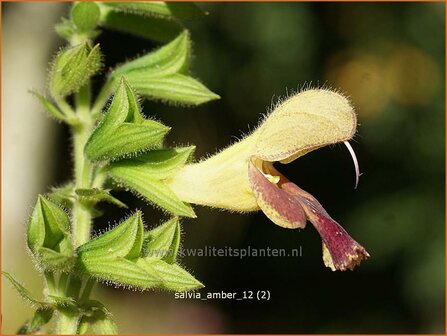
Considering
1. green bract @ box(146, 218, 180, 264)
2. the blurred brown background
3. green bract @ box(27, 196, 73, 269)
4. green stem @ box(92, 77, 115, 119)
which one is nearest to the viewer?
green bract @ box(27, 196, 73, 269)

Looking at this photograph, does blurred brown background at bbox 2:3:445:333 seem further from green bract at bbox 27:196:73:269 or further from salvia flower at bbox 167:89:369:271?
green bract at bbox 27:196:73:269

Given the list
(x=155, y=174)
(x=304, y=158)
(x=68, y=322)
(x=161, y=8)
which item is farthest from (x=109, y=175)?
(x=304, y=158)

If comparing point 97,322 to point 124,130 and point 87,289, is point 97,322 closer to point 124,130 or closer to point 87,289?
point 87,289

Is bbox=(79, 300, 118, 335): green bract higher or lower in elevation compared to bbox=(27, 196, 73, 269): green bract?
lower

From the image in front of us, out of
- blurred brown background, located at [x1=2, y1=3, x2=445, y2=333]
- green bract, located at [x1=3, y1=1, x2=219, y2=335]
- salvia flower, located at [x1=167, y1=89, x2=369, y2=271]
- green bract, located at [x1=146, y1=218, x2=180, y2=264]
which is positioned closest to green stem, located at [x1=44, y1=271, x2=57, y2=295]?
green bract, located at [x1=3, y1=1, x2=219, y2=335]

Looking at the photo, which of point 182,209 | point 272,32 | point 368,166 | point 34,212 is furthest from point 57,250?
point 368,166

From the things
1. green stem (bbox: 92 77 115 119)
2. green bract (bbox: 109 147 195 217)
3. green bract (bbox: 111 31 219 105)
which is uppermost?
green bract (bbox: 111 31 219 105)

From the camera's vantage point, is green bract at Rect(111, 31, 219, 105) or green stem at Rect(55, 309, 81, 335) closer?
green stem at Rect(55, 309, 81, 335)

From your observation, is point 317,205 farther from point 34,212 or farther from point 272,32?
point 272,32
